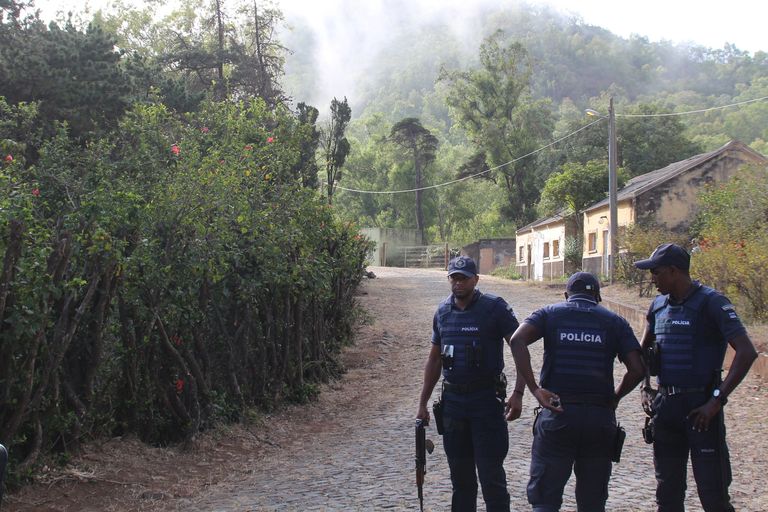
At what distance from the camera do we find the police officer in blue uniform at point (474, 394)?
5.21 meters

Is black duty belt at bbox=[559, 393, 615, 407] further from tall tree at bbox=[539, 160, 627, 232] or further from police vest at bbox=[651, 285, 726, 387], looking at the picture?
tall tree at bbox=[539, 160, 627, 232]

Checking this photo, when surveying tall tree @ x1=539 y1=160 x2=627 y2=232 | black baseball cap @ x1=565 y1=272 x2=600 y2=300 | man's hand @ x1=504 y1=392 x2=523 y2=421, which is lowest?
man's hand @ x1=504 y1=392 x2=523 y2=421

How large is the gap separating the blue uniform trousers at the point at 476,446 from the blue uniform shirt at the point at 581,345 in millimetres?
438

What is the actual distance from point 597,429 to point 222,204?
201 inches

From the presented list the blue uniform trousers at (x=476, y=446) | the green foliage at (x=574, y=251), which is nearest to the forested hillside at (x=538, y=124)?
the green foliage at (x=574, y=251)

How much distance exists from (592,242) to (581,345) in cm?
3336

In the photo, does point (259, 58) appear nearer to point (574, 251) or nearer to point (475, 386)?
point (574, 251)

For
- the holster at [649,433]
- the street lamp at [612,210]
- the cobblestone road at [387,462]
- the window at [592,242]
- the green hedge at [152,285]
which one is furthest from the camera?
the window at [592,242]

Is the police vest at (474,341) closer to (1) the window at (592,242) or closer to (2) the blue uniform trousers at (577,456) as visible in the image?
(2) the blue uniform trousers at (577,456)

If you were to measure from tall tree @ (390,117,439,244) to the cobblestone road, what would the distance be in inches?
2232

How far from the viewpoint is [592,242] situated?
37312 millimetres

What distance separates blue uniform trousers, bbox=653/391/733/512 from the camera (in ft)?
15.7

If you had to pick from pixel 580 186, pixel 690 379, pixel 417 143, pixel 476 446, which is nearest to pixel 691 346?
pixel 690 379

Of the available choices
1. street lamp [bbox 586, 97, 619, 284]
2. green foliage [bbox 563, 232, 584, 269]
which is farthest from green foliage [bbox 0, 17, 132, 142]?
Answer: green foliage [bbox 563, 232, 584, 269]
